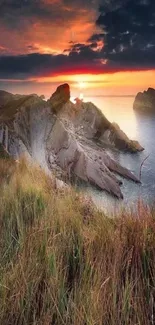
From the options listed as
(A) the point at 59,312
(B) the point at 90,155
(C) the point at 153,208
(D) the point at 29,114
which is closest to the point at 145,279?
(A) the point at 59,312

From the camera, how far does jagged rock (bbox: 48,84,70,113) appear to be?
49094 millimetres

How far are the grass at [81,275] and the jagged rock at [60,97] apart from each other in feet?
147

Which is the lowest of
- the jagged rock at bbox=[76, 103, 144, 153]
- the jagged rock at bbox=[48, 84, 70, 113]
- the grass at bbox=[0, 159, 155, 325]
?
the jagged rock at bbox=[76, 103, 144, 153]

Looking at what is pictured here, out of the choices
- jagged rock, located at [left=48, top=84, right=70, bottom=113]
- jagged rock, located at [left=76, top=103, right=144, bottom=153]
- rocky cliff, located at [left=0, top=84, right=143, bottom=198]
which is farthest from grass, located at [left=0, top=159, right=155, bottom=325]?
jagged rock, located at [left=76, top=103, right=144, bottom=153]

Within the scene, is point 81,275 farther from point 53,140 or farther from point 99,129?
point 99,129

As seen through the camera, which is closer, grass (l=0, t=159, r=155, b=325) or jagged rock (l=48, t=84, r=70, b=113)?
grass (l=0, t=159, r=155, b=325)

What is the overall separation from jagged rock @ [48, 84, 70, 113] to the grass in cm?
4472

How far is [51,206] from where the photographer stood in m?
5.15

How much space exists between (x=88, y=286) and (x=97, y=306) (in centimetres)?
26

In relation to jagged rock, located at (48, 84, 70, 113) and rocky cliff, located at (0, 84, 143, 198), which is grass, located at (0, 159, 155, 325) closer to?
rocky cliff, located at (0, 84, 143, 198)

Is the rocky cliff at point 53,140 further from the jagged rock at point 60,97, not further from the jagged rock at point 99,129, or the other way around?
the jagged rock at point 99,129

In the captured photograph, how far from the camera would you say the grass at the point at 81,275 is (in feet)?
8.39

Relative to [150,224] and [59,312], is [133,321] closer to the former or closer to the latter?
[59,312]

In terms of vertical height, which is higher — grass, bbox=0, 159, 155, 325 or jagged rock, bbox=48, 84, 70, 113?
grass, bbox=0, 159, 155, 325
